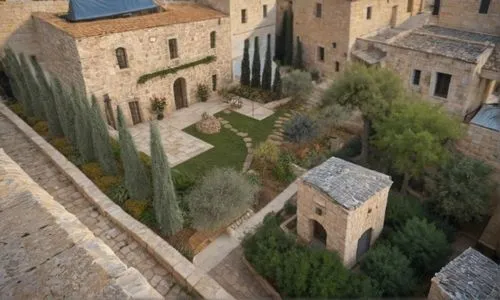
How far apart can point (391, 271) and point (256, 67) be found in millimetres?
16342

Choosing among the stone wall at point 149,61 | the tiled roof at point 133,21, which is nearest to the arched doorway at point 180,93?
the stone wall at point 149,61

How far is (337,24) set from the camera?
77.0 feet

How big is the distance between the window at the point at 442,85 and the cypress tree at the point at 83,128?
56.6 ft

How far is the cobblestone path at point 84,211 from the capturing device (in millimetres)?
9727

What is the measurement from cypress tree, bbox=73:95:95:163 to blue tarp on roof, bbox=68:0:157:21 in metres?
7.95

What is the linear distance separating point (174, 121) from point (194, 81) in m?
3.23

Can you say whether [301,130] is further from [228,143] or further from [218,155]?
[218,155]

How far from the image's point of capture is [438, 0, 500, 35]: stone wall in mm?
20016

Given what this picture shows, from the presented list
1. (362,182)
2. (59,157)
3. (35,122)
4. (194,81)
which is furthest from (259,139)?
(35,122)

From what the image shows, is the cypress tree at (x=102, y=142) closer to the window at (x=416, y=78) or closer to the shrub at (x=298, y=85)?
the shrub at (x=298, y=85)

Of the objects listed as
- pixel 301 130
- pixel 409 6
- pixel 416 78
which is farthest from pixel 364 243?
pixel 409 6

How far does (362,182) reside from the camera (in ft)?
36.5

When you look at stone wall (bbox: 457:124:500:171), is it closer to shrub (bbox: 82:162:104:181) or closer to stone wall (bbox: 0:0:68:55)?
shrub (bbox: 82:162:104:181)

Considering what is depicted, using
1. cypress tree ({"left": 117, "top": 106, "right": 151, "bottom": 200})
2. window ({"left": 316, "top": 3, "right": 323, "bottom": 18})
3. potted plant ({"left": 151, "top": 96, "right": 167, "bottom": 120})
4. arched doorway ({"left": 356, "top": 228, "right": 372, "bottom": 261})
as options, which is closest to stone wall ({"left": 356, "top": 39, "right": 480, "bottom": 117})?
window ({"left": 316, "top": 3, "right": 323, "bottom": 18})
